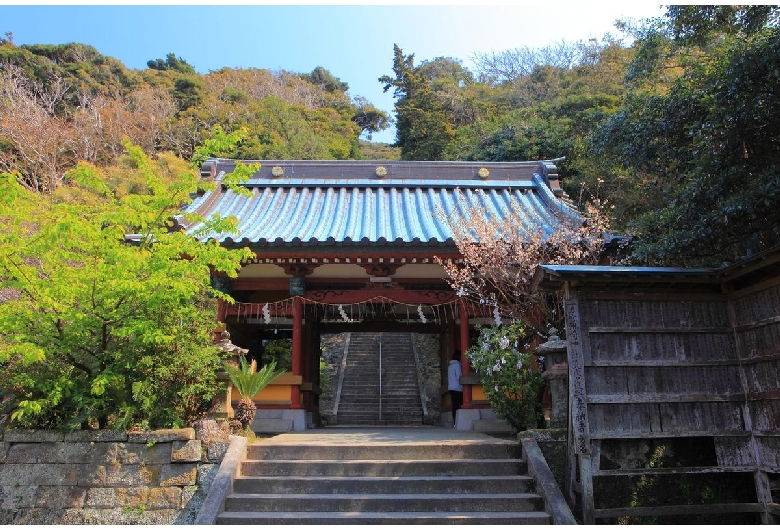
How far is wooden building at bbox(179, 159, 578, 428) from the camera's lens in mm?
9883

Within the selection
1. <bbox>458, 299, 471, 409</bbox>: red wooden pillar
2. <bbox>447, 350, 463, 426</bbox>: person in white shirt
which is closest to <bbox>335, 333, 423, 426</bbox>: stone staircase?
<bbox>447, 350, 463, 426</bbox>: person in white shirt

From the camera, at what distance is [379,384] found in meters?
18.5

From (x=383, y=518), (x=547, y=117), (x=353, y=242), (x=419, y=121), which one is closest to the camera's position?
(x=383, y=518)

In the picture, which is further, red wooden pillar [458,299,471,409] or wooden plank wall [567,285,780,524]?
red wooden pillar [458,299,471,409]

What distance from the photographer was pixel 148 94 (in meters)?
33.1

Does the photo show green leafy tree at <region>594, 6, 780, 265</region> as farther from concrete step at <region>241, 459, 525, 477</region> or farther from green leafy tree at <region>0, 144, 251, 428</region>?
green leafy tree at <region>0, 144, 251, 428</region>

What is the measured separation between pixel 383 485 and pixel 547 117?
21021 mm

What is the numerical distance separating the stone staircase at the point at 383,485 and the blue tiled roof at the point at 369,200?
3.57 metres

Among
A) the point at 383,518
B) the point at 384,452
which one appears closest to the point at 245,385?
the point at 384,452

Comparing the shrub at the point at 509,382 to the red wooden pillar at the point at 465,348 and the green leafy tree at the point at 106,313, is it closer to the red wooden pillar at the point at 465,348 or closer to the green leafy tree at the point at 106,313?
the red wooden pillar at the point at 465,348

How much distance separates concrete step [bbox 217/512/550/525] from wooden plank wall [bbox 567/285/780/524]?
0.72 meters

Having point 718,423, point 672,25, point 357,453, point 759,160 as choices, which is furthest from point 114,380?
point 672,25

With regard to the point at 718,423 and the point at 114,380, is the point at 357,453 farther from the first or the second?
the point at 718,423

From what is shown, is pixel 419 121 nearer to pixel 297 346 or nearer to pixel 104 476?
pixel 297 346
